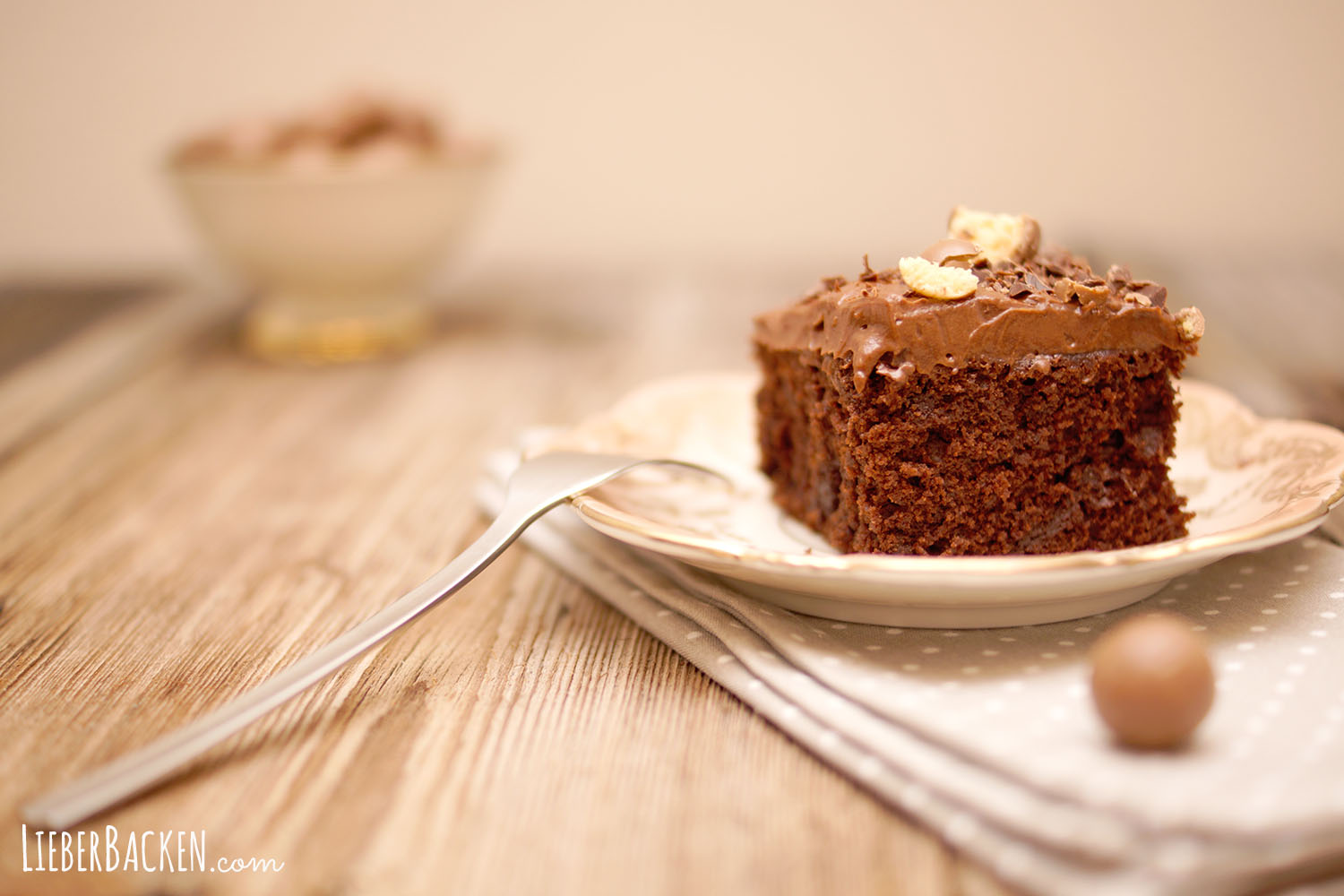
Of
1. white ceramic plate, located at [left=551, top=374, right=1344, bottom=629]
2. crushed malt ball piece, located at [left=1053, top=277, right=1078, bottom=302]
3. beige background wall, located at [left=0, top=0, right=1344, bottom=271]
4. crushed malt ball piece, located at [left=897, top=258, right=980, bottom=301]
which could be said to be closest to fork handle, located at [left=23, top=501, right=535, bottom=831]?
white ceramic plate, located at [left=551, top=374, right=1344, bottom=629]

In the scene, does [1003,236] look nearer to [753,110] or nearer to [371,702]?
[371,702]

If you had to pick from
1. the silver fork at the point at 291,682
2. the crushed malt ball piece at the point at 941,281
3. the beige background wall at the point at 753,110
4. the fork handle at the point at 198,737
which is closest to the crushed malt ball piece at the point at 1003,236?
the crushed malt ball piece at the point at 941,281

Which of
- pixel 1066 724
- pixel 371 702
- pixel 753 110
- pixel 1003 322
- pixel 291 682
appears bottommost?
pixel 753 110

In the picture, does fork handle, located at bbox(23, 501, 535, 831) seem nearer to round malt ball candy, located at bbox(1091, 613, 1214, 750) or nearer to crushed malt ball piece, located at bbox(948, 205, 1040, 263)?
round malt ball candy, located at bbox(1091, 613, 1214, 750)

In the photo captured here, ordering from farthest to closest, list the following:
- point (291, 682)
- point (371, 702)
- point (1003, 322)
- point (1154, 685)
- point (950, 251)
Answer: point (950, 251), point (1003, 322), point (371, 702), point (291, 682), point (1154, 685)

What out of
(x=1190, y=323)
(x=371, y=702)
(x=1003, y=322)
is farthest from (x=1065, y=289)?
(x=371, y=702)

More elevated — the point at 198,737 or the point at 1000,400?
the point at 1000,400
